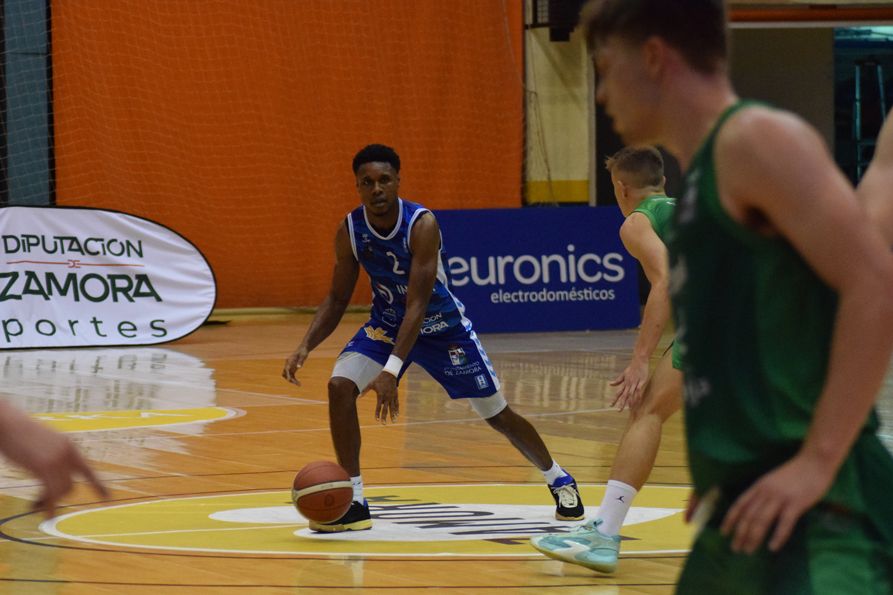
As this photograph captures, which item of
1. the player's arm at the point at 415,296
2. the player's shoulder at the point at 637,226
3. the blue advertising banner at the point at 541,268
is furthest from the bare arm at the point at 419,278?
the blue advertising banner at the point at 541,268

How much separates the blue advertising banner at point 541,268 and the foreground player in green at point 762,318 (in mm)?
13564

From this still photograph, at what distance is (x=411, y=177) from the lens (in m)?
18.8

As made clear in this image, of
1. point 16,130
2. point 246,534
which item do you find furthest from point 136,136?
point 246,534

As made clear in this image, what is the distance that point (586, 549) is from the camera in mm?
5445

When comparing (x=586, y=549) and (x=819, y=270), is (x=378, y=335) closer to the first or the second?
(x=586, y=549)

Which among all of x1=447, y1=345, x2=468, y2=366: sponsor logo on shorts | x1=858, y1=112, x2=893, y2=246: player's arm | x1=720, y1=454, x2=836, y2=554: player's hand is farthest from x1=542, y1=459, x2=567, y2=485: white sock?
x1=720, y1=454, x2=836, y2=554: player's hand

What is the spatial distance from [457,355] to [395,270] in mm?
475

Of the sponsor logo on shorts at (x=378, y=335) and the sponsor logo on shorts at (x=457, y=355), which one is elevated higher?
the sponsor logo on shorts at (x=378, y=335)

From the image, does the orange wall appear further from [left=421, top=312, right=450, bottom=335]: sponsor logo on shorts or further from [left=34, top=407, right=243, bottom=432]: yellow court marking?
[left=421, top=312, right=450, bottom=335]: sponsor logo on shorts

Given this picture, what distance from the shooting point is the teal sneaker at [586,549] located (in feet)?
17.8

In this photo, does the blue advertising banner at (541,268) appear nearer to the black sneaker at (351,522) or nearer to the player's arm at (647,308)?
the black sneaker at (351,522)

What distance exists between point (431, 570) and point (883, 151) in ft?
10.3

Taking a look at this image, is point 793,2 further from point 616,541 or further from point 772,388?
point 772,388

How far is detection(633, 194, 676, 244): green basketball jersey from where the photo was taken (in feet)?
18.8
